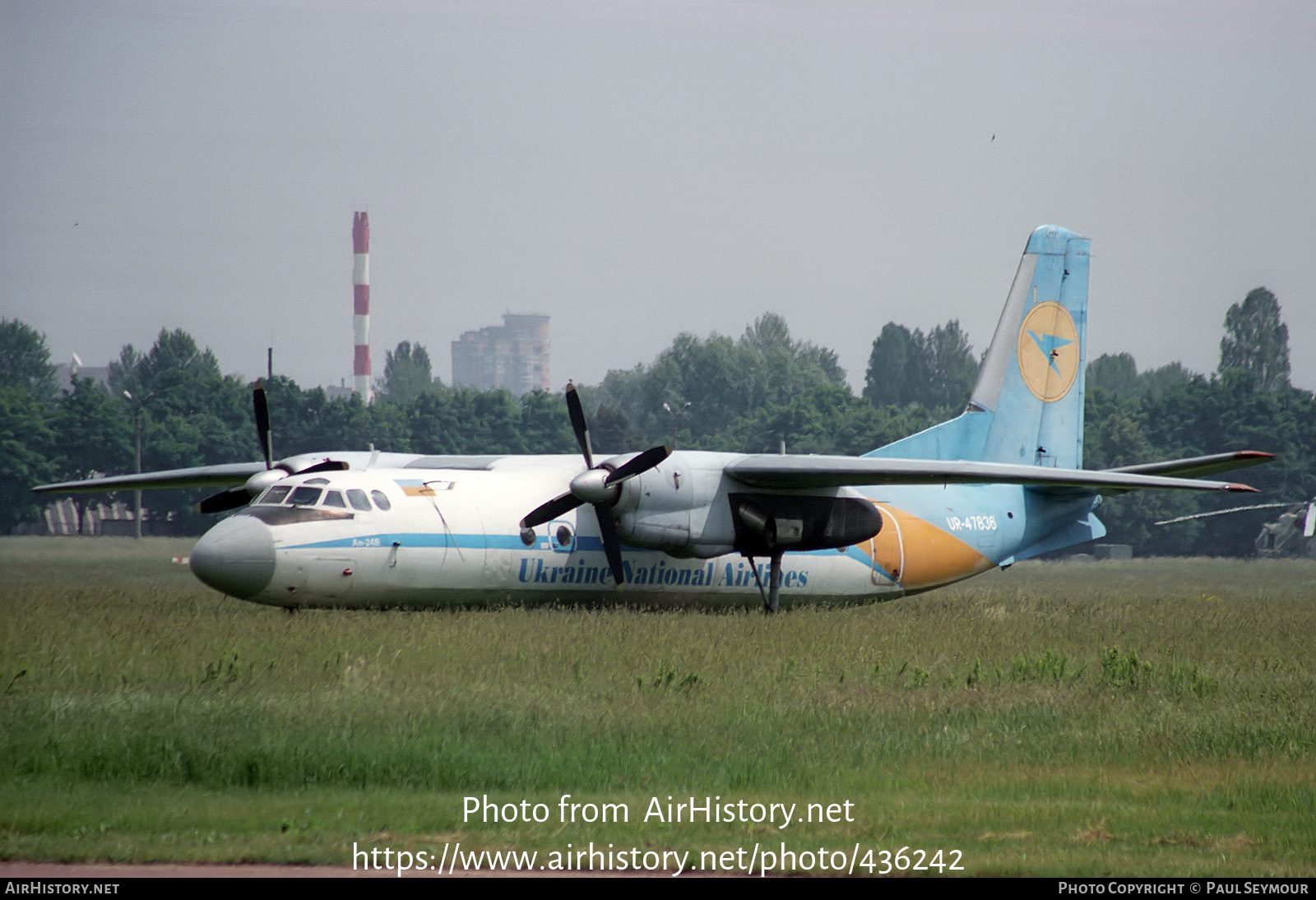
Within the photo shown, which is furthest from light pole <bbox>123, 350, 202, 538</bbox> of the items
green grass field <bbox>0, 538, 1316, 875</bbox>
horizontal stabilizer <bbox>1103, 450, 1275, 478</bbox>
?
horizontal stabilizer <bbox>1103, 450, 1275, 478</bbox>

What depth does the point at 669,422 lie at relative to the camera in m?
85.4

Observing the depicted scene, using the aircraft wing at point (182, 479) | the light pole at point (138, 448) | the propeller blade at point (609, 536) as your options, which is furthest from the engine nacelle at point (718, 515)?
the light pole at point (138, 448)

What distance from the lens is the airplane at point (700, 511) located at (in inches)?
773

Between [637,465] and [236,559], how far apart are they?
18.6ft

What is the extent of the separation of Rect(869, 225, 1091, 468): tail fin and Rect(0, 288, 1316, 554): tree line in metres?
32.4

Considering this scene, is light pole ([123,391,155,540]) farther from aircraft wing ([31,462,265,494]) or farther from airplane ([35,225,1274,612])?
airplane ([35,225,1274,612])

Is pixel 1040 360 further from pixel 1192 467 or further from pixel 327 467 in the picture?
pixel 327 467

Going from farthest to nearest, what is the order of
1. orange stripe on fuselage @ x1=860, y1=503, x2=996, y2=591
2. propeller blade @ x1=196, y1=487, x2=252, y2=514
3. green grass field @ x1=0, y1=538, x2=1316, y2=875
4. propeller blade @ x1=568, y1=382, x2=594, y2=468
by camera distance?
orange stripe on fuselage @ x1=860, y1=503, x2=996, y2=591 < propeller blade @ x1=196, y1=487, x2=252, y2=514 < propeller blade @ x1=568, y1=382, x2=594, y2=468 < green grass field @ x1=0, y1=538, x2=1316, y2=875

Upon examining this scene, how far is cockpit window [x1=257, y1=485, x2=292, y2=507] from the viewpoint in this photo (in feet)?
64.6

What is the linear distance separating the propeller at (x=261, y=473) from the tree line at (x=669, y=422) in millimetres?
25011

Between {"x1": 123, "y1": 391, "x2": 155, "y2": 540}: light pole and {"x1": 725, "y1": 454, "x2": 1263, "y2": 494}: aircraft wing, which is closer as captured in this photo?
{"x1": 725, "y1": 454, "x2": 1263, "y2": 494}: aircraft wing

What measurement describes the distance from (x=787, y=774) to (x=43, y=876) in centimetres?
574

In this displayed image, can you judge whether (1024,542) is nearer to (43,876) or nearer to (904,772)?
(904,772)

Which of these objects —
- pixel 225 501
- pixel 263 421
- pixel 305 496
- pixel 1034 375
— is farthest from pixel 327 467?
pixel 1034 375
